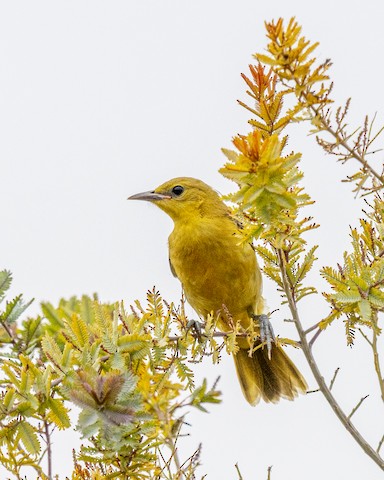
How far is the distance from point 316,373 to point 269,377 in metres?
2.84

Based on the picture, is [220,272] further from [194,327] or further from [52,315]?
[194,327]

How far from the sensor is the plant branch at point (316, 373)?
250 centimetres

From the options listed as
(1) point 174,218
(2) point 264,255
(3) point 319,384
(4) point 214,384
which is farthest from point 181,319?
(1) point 174,218

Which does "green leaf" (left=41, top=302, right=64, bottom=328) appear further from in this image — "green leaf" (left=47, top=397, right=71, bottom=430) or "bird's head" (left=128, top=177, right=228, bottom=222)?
"bird's head" (left=128, top=177, right=228, bottom=222)

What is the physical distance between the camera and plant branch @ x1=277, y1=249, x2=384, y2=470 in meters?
2.50

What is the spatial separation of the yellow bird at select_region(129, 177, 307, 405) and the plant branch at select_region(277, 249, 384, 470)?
173cm

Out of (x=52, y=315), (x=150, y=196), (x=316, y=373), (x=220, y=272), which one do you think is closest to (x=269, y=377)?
(x=220, y=272)

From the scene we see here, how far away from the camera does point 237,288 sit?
5.04 m

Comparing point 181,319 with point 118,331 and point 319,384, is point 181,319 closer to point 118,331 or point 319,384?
point 118,331

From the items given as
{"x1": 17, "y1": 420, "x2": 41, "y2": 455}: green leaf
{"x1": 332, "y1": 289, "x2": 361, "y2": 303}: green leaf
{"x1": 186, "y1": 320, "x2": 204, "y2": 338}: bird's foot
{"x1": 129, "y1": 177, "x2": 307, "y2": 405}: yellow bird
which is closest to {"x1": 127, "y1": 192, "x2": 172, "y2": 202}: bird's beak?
{"x1": 129, "y1": 177, "x2": 307, "y2": 405}: yellow bird

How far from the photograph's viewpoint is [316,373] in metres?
2.70

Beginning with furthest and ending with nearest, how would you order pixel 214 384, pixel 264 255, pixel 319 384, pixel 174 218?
pixel 174 218 < pixel 264 255 < pixel 319 384 < pixel 214 384

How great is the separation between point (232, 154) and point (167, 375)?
76cm

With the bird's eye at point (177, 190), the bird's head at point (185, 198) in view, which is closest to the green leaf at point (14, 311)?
the bird's head at point (185, 198)
